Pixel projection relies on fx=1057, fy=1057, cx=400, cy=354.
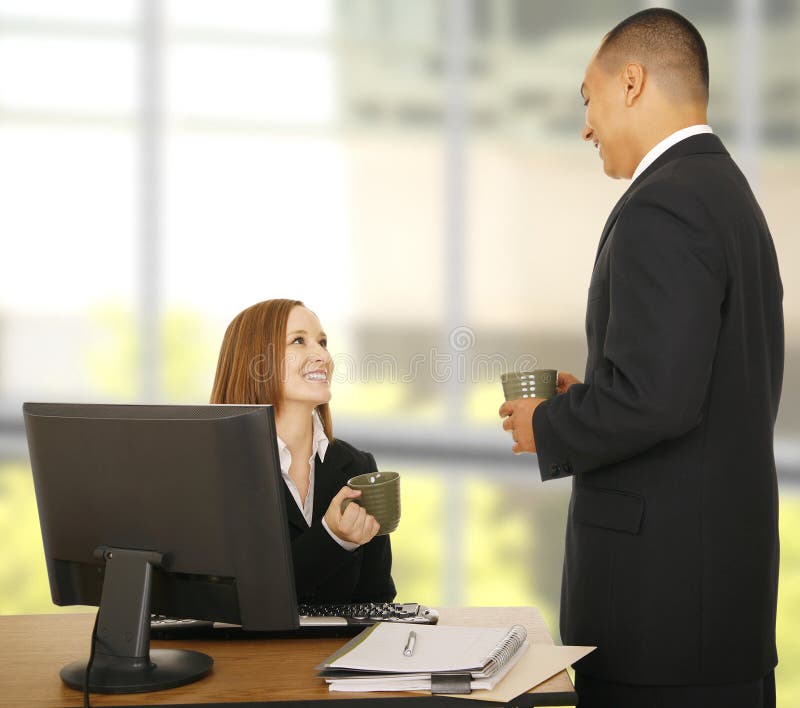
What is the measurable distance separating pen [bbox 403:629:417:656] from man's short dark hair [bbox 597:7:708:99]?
1.07 m

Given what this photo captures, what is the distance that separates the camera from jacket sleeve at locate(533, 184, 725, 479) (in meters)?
1.69

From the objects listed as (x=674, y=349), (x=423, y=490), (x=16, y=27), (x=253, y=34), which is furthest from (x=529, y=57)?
A: (x=674, y=349)

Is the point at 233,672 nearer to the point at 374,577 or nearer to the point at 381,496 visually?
the point at 381,496

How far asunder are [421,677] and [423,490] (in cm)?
229

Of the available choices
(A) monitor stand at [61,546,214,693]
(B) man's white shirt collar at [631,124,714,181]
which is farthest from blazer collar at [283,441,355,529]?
(B) man's white shirt collar at [631,124,714,181]

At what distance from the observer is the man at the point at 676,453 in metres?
1.70

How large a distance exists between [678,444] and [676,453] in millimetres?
15

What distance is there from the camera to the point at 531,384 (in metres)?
1.94

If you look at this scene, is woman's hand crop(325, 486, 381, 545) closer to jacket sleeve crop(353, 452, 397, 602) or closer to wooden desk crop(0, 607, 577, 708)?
wooden desk crop(0, 607, 577, 708)

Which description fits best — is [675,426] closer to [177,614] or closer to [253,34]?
[177,614]

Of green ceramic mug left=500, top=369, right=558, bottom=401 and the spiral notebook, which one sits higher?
green ceramic mug left=500, top=369, right=558, bottom=401

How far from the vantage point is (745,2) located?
3.51 m

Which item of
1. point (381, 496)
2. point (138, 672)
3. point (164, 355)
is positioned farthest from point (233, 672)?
point (164, 355)

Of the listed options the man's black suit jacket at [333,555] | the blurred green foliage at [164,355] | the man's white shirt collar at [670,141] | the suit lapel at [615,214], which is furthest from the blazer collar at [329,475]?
the blurred green foliage at [164,355]
